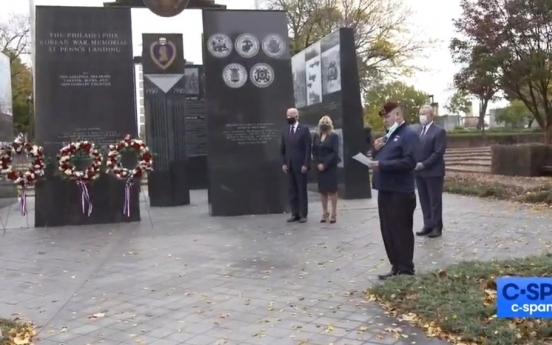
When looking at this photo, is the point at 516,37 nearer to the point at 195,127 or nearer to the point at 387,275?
the point at 195,127

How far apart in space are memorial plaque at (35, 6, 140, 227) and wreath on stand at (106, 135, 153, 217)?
0.32 m

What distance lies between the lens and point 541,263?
6266 mm

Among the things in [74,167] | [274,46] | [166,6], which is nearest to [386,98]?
[166,6]

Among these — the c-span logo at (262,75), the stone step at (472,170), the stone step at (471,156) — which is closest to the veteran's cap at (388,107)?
the c-span logo at (262,75)

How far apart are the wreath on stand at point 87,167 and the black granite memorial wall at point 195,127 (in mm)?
7429

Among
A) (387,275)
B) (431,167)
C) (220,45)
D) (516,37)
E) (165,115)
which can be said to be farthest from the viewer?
(516,37)

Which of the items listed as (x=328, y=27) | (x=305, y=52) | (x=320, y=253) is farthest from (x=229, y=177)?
(x=328, y=27)

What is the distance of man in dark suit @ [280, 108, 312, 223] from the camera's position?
11.2 metres

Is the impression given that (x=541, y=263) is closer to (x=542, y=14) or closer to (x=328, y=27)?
(x=542, y=14)

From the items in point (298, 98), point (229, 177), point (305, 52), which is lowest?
point (229, 177)

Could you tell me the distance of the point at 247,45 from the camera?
12664 mm

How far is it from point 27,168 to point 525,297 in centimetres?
986

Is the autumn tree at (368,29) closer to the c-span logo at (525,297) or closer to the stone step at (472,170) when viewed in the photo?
the stone step at (472,170)

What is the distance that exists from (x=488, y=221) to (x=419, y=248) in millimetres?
2781
